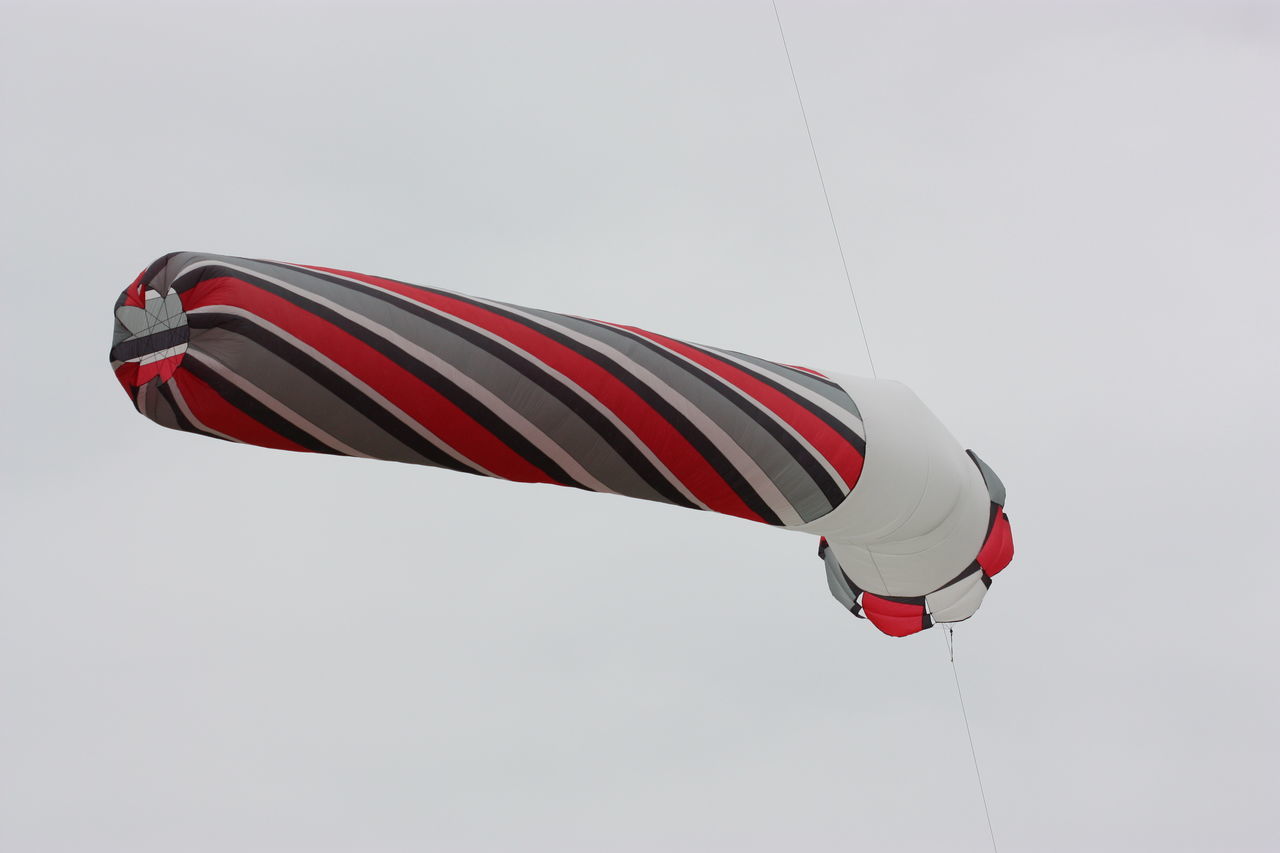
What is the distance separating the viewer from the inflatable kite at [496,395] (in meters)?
3.63

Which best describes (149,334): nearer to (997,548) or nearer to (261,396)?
(261,396)

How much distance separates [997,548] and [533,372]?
2689mm

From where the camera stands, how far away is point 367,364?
145 inches

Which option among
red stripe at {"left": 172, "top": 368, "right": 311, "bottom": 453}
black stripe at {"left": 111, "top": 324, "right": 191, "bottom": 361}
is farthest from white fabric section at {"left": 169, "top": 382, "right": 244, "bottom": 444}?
black stripe at {"left": 111, "top": 324, "right": 191, "bottom": 361}

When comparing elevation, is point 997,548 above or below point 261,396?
below

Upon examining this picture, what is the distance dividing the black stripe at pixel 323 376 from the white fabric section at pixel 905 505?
1556mm

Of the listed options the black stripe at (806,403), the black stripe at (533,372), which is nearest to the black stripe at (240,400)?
the black stripe at (533,372)

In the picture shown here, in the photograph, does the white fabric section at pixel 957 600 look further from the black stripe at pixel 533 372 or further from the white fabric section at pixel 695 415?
the black stripe at pixel 533 372

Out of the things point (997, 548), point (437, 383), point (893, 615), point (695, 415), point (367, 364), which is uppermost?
point (367, 364)

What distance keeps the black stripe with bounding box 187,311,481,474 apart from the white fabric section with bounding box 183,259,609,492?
5.8 inches

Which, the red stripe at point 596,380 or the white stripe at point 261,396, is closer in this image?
the white stripe at point 261,396

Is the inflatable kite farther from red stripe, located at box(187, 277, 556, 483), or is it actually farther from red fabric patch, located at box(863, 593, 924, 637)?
red fabric patch, located at box(863, 593, 924, 637)

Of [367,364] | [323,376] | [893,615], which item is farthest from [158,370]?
[893,615]

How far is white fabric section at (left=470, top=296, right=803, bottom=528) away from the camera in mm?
3992
